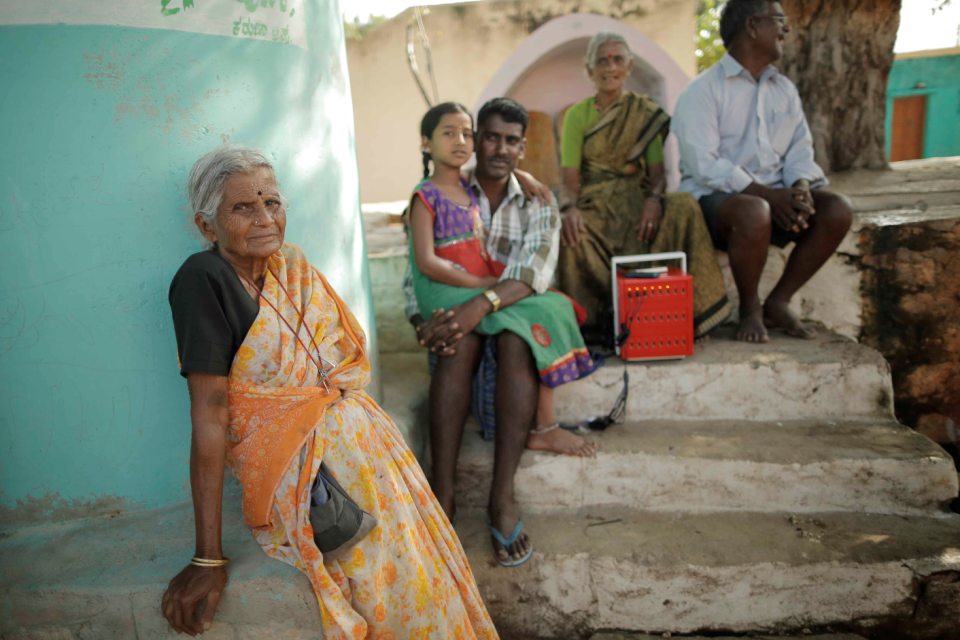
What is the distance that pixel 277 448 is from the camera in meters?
1.70

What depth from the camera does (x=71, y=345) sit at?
1901 millimetres

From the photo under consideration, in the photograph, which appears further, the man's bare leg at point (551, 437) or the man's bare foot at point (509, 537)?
the man's bare leg at point (551, 437)

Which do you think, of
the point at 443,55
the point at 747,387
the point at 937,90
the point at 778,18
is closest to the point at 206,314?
the point at 747,387

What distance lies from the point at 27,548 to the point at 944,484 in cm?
326

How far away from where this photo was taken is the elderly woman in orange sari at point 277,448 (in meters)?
1.66

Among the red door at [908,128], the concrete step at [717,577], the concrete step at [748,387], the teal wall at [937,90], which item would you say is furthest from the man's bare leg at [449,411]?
the red door at [908,128]

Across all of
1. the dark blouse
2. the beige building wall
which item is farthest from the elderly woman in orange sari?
the beige building wall

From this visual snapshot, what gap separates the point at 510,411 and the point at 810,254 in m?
1.84

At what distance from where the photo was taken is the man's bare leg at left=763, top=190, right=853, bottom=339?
317 centimetres

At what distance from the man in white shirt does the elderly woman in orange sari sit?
2.17 metres

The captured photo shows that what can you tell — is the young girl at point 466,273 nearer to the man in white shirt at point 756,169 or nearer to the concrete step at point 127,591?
the man in white shirt at point 756,169

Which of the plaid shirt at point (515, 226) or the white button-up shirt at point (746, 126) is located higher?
the white button-up shirt at point (746, 126)

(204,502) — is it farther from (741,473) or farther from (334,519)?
(741,473)

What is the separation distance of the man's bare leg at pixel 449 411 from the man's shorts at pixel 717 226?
156 cm
